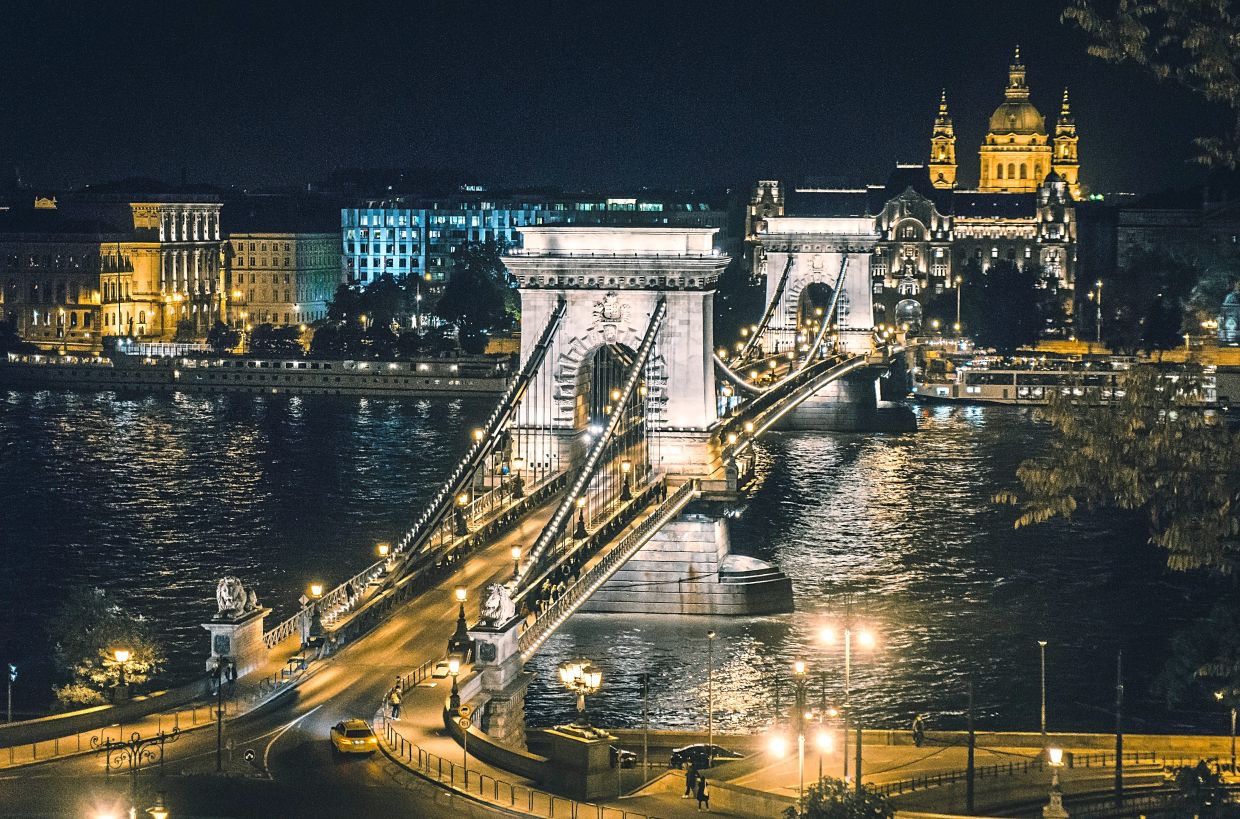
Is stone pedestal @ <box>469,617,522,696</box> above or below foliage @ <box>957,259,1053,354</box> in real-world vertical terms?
below

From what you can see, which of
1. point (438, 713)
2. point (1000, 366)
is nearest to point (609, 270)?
point (438, 713)

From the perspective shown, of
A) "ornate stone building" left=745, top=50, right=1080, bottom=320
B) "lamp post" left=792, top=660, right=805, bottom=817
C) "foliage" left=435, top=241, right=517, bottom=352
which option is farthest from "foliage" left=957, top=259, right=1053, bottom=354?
"lamp post" left=792, top=660, right=805, bottom=817

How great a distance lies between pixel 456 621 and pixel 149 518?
3039 centimetres

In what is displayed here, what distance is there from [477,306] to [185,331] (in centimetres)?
1910

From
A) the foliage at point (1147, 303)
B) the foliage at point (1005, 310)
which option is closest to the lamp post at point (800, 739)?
the foliage at point (1147, 303)

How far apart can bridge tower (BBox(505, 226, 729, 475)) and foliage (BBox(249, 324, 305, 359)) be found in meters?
68.1

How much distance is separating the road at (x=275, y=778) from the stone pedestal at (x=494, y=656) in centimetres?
132

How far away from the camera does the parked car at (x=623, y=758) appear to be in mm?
32250

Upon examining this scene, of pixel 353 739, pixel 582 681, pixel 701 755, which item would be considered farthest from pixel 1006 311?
pixel 353 739

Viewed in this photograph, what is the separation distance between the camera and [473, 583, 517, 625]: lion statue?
36594 mm

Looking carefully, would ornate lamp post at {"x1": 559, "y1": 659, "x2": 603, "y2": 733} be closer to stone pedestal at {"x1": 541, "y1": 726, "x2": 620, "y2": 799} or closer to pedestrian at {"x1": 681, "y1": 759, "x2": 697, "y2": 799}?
stone pedestal at {"x1": 541, "y1": 726, "x2": 620, "y2": 799}

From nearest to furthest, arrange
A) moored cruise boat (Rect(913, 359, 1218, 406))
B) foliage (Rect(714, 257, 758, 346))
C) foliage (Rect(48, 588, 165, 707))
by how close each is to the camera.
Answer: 1. foliage (Rect(48, 588, 165, 707))
2. moored cruise boat (Rect(913, 359, 1218, 406))
3. foliage (Rect(714, 257, 758, 346))

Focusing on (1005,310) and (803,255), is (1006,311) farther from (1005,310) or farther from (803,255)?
(803,255)

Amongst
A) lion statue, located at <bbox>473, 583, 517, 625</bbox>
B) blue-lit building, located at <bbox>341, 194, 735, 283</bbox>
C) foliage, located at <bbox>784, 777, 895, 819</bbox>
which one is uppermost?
blue-lit building, located at <bbox>341, 194, 735, 283</bbox>
